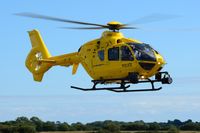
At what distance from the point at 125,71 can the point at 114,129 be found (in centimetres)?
7755

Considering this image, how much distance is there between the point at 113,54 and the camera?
40.5 meters

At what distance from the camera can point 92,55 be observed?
42375mm

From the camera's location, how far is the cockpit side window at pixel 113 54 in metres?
40.3

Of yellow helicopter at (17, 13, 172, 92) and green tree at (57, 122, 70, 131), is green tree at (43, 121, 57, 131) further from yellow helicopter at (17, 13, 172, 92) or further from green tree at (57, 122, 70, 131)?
yellow helicopter at (17, 13, 172, 92)

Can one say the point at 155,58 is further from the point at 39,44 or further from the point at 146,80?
the point at 39,44

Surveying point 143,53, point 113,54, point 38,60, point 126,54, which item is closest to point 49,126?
point 38,60

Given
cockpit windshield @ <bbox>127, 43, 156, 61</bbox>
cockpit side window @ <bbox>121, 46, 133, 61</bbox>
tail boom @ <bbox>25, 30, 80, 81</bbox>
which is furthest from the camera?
tail boom @ <bbox>25, 30, 80, 81</bbox>

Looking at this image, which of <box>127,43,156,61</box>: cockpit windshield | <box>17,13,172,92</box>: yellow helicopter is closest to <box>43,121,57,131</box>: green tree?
<box>17,13,172,92</box>: yellow helicopter

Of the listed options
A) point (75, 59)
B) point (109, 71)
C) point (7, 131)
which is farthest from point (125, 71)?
point (7, 131)

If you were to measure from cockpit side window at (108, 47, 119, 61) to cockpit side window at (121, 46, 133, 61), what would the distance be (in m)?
0.41

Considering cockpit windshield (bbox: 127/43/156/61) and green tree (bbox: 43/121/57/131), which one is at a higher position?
green tree (bbox: 43/121/57/131)

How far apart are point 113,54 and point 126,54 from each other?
1014 mm

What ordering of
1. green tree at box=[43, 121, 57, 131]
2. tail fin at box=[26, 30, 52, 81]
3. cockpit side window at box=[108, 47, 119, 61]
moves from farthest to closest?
green tree at box=[43, 121, 57, 131], tail fin at box=[26, 30, 52, 81], cockpit side window at box=[108, 47, 119, 61]

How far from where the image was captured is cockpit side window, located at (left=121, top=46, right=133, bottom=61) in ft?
130
